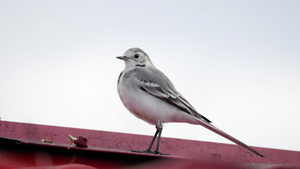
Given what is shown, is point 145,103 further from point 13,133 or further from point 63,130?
point 13,133

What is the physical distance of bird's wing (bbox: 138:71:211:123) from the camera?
3.19 metres

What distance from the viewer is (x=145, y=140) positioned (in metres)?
3.93

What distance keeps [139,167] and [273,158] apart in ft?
10.4

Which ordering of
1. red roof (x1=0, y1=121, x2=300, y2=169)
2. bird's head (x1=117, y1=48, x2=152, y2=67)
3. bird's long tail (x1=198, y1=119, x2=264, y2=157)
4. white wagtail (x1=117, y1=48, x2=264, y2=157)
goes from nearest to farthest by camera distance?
red roof (x1=0, y1=121, x2=300, y2=169) < bird's long tail (x1=198, y1=119, x2=264, y2=157) < white wagtail (x1=117, y1=48, x2=264, y2=157) < bird's head (x1=117, y1=48, x2=152, y2=67)

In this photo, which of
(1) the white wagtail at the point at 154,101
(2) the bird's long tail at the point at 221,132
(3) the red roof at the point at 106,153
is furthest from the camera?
(1) the white wagtail at the point at 154,101

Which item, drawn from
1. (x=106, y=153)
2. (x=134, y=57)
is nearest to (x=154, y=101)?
(x=134, y=57)

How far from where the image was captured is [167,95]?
3.21 meters

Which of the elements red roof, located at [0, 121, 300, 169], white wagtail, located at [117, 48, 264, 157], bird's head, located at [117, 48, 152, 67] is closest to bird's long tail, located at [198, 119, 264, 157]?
white wagtail, located at [117, 48, 264, 157]

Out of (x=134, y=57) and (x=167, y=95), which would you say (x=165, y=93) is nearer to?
(x=167, y=95)

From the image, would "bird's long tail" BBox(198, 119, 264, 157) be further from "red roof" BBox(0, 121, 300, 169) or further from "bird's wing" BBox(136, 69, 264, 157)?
"red roof" BBox(0, 121, 300, 169)

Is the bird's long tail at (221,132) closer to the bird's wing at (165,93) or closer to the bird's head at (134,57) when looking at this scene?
the bird's wing at (165,93)

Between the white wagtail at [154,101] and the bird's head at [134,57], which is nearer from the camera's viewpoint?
the white wagtail at [154,101]

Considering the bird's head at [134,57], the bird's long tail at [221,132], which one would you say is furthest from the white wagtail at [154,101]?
the bird's head at [134,57]

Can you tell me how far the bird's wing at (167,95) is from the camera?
10.5 feet
